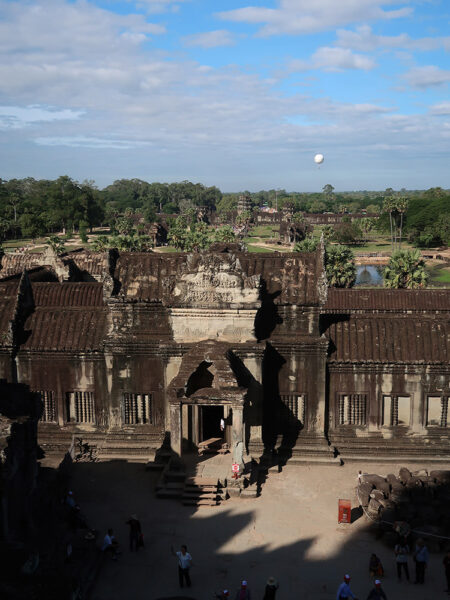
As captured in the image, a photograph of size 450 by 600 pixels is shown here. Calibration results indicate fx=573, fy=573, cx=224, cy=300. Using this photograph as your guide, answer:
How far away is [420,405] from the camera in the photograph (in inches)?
815

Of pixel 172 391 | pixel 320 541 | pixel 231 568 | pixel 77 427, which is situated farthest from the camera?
pixel 77 427

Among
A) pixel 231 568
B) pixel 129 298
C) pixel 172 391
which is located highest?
pixel 129 298

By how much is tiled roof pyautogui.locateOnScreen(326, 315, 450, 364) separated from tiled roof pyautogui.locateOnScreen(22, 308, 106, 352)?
8.81 metres

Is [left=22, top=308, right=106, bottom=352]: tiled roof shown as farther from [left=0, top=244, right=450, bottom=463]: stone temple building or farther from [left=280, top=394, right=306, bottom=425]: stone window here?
[left=280, top=394, right=306, bottom=425]: stone window

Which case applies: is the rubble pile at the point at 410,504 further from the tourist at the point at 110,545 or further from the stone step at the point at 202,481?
the tourist at the point at 110,545

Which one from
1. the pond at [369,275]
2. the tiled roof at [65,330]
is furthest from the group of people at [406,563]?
the pond at [369,275]

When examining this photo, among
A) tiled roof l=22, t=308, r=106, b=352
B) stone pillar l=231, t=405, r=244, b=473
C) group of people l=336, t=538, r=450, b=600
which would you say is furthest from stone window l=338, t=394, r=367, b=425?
tiled roof l=22, t=308, r=106, b=352

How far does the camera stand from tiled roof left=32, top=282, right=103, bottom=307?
1241 inches

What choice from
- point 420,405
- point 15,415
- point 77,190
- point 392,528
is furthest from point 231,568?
point 77,190

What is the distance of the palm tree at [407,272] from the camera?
4734 centimetres

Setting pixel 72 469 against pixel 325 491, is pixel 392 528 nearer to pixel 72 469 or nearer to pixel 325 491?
pixel 325 491

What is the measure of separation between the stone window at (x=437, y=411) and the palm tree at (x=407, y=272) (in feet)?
91.9

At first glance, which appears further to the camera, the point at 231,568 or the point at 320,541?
the point at 320,541

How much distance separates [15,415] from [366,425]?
40.4 feet
